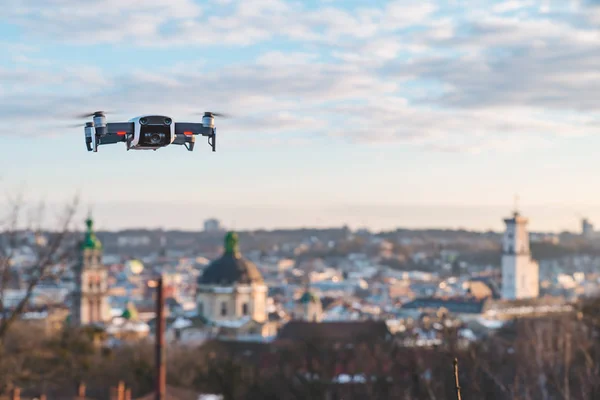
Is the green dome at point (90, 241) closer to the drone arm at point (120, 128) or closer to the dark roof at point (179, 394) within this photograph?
the dark roof at point (179, 394)

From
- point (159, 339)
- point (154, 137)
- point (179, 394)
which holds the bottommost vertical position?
point (179, 394)

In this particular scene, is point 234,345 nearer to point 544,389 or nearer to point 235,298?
point 235,298

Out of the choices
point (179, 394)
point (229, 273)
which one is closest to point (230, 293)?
point (229, 273)

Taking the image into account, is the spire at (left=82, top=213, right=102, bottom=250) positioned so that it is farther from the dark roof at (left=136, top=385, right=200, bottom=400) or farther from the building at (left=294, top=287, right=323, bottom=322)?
the dark roof at (left=136, top=385, right=200, bottom=400)

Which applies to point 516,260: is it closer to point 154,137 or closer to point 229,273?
point 229,273

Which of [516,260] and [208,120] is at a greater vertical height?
[208,120]

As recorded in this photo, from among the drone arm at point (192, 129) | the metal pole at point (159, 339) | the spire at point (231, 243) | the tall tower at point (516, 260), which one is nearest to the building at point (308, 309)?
the spire at point (231, 243)

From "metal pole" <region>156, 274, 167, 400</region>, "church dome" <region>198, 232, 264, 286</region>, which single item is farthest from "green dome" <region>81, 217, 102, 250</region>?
Result: "metal pole" <region>156, 274, 167, 400</region>

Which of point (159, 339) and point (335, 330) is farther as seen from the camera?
point (335, 330)
